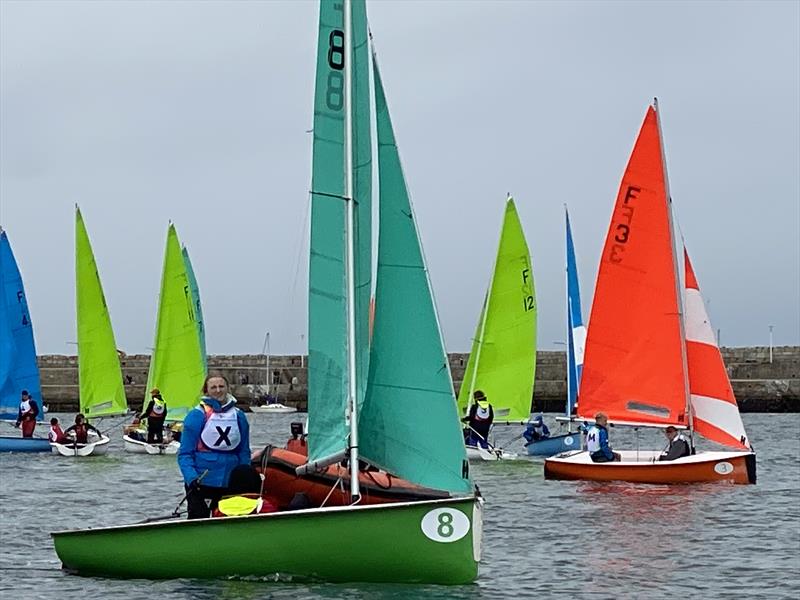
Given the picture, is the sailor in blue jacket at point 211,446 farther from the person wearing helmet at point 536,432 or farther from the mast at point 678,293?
the person wearing helmet at point 536,432

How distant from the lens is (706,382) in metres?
24.5

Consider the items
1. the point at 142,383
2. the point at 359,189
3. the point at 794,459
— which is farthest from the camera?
the point at 142,383

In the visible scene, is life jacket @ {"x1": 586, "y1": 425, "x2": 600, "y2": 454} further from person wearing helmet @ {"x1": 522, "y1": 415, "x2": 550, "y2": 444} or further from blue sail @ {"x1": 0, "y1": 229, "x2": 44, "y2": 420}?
blue sail @ {"x1": 0, "y1": 229, "x2": 44, "y2": 420}

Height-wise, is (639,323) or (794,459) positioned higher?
(639,323)

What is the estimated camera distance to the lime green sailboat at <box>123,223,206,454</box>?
35.8 m

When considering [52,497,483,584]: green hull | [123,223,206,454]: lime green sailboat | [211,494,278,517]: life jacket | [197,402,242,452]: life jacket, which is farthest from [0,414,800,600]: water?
[123,223,206,454]: lime green sailboat

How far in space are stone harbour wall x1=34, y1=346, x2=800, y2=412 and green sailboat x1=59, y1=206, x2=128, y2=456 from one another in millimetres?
21804

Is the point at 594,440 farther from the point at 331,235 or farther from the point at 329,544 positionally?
the point at 329,544

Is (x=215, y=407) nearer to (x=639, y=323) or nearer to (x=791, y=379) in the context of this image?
(x=639, y=323)

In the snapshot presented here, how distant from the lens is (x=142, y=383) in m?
62.2

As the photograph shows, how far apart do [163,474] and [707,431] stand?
348 inches

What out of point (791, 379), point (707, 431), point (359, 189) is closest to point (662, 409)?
point (707, 431)

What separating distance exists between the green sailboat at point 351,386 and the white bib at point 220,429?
69cm

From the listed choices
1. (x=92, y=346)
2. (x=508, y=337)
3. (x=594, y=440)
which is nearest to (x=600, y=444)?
(x=594, y=440)
